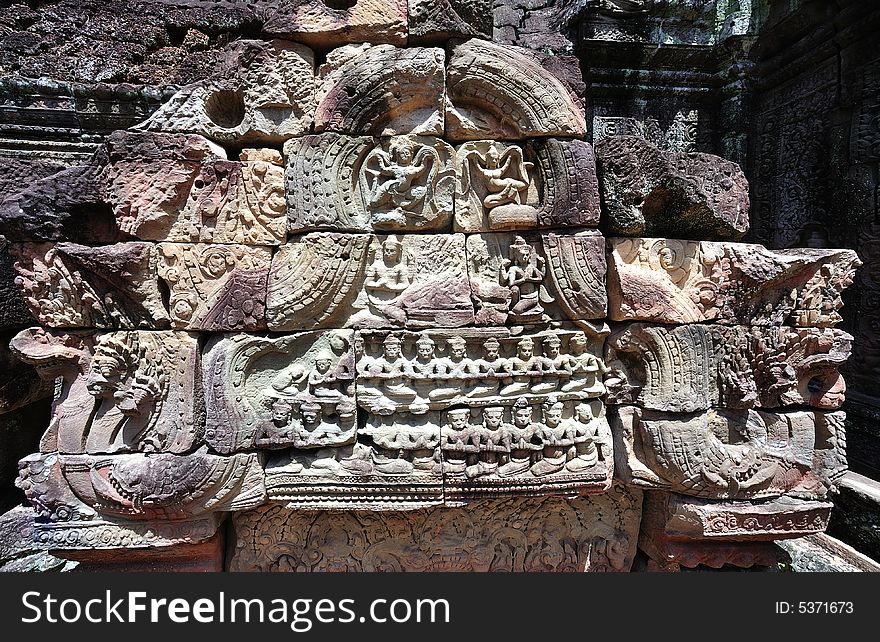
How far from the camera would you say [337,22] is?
2068 millimetres

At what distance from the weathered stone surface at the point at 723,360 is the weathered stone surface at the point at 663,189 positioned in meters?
0.51

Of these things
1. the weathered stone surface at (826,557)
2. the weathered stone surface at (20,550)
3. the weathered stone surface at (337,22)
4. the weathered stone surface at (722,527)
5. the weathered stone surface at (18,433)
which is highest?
the weathered stone surface at (337,22)

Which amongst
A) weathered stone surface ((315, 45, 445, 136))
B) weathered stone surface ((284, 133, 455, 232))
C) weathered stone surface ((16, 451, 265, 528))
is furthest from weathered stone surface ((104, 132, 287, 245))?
weathered stone surface ((16, 451, 265, 528))

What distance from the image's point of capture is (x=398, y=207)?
2.12m

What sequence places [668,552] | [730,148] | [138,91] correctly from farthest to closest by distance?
1. [730,148]
2. [138,91]
3. [668,552]

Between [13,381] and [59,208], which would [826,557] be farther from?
[13,381]

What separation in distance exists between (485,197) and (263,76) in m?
1.15

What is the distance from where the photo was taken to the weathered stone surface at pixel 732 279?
2.17m

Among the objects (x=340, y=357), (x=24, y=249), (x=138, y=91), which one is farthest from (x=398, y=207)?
(x=138, y=91)

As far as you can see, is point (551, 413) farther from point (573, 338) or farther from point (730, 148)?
point (730, 148)

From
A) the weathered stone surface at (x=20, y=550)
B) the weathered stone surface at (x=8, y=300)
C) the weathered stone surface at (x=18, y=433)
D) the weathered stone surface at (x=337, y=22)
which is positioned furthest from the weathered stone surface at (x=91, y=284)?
the weathered stone surface at (x=20, y=550)

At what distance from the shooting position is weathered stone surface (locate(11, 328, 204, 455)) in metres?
2.05

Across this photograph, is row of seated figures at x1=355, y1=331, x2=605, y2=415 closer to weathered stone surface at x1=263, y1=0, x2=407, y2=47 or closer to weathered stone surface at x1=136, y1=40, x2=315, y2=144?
weathered stone surface at x1=136, y1=40, x2=315, y2=144

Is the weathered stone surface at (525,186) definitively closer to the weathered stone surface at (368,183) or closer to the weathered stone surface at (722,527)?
the weathered stone surface at (368,183)
